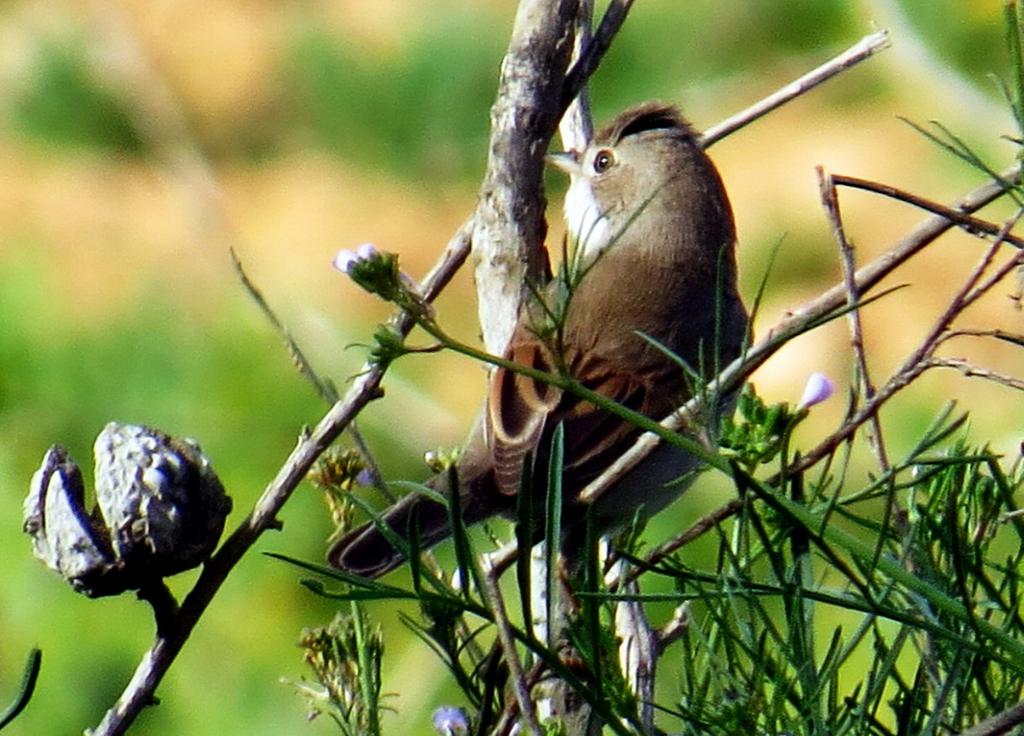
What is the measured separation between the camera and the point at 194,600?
4.82 feet

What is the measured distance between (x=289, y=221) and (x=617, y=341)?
11.1ft

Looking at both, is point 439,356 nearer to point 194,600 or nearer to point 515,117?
point 515,117

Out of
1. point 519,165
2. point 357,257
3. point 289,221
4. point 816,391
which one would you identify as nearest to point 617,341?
point 519,165

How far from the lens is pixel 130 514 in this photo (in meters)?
1.42

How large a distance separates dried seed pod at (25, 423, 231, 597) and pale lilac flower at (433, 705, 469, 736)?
268 millimetres

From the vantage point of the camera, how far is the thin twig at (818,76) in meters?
1.99

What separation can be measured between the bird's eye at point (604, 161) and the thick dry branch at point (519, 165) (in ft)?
4.54

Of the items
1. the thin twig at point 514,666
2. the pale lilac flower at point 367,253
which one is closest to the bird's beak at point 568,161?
the pale lilac flower at point 367,253

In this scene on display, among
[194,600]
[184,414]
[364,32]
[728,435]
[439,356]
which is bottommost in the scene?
[194,600]

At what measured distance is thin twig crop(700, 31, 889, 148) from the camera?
199 cm

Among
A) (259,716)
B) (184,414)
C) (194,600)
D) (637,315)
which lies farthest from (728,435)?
(184,414)

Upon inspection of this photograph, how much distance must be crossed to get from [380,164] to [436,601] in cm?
557

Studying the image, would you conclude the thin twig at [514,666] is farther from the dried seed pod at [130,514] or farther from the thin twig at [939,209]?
the thin twig at [939,209]

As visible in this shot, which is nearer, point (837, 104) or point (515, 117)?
point (515, 117)
